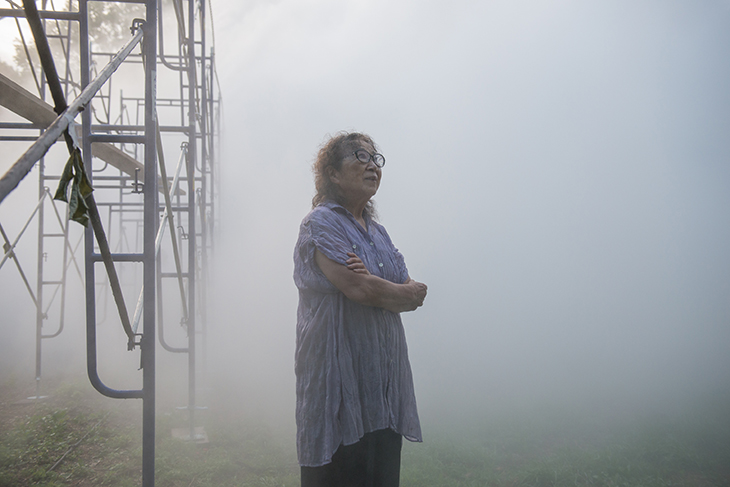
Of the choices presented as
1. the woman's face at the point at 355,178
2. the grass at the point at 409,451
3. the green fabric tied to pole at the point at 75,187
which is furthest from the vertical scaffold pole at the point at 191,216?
the green fabric tied to pole at the point at 75,187

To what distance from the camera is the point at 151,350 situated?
218 cm

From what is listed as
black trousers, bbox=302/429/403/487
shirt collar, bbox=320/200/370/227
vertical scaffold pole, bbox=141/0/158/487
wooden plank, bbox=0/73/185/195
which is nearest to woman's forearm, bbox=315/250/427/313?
shirt collar, bbox=320/200/370/227

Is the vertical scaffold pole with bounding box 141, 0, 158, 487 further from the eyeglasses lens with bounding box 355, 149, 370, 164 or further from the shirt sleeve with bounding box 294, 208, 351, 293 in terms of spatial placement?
the eyeglasses lens with bounding box 355, 149, 370, 164

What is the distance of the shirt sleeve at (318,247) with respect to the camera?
74.8 inches

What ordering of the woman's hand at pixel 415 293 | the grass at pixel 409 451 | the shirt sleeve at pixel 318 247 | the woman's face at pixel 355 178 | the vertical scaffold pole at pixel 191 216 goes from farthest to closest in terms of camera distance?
the vertical scaffold pole at pixel 191 216 < the grass at pixel 409 451 < the woman's face at pixel 355 178 < the woman's hand at pixel 415 293 < the shirt sleeve at pixel 318 247

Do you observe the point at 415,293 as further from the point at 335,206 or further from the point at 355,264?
the point at 335,206

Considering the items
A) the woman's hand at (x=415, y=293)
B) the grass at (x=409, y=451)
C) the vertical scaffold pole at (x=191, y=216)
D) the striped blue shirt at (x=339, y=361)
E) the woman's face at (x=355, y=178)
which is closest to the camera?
the striped blue shirt at (x=339, y=361)

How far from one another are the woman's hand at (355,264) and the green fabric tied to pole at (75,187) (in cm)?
94

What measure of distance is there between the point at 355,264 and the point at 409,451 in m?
3.43

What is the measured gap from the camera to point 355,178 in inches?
86.0

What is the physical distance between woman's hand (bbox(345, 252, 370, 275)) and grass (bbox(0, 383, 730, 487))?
105 inches

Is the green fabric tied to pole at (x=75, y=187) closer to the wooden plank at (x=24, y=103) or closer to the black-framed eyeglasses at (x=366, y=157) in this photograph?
the black-framed eyeglasses at (x=366, y=157)

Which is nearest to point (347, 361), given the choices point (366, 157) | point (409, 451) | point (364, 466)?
point (364, 466)

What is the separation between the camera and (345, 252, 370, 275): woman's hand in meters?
1.87
